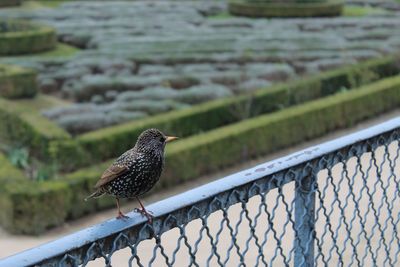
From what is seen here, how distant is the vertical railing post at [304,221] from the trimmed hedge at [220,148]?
5986 millimetres

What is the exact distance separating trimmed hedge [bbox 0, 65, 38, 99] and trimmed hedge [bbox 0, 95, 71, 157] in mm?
1972

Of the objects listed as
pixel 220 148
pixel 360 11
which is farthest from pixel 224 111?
pixel 360 11

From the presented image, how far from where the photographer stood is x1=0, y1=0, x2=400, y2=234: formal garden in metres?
10.3

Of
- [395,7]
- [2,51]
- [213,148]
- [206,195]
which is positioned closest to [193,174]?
[213,148]

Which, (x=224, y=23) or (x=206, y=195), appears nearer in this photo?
(x=206, y=195)

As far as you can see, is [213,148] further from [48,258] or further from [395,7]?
[395,7]

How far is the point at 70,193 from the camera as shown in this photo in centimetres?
907

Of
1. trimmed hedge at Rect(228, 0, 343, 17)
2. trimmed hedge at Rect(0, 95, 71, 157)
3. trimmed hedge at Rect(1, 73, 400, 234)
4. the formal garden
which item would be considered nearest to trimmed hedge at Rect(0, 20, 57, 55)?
the formal garden

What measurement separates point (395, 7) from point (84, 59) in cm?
1748

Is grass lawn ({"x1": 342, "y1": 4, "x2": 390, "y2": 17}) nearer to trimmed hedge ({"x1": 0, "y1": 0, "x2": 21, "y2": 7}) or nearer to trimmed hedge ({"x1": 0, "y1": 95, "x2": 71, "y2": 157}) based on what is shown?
trimmed hedge ({"x1": 0, "y1": 0, "x2": 21, "y2": 7})

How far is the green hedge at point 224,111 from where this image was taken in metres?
10.8

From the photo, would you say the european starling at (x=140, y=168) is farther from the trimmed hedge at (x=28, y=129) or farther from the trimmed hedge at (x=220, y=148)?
the trimmed hedge at (x=28, y=129)

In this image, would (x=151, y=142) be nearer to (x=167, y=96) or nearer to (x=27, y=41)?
(x=167, y=96)

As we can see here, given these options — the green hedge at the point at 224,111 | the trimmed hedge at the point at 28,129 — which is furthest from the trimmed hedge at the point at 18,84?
the green hedge at the point at 224,111
